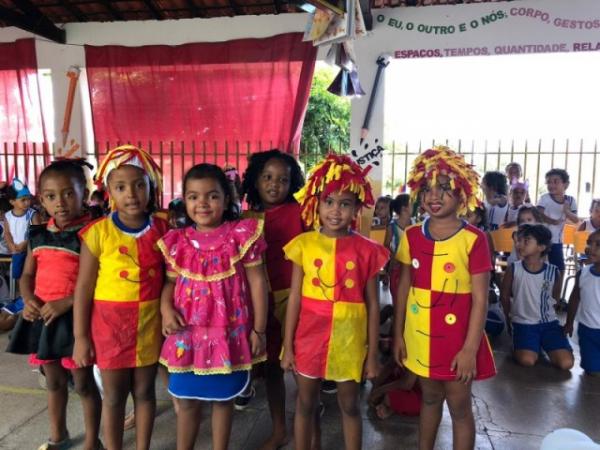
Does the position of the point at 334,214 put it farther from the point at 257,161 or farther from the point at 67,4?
the point at 67,4

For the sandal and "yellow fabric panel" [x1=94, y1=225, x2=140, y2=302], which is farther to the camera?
the sandal

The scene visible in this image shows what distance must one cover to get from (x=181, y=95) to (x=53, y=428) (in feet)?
18.7

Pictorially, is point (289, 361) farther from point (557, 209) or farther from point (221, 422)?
point (557, 209)

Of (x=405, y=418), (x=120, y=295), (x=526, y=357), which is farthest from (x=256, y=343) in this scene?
(x=526, y=357)

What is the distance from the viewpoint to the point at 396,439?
8.31 feet

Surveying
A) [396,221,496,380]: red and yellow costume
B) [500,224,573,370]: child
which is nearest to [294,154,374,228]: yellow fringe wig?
[396,221,496,380]: red and yellow costume

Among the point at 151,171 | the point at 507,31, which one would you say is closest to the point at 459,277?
the point at 151,171

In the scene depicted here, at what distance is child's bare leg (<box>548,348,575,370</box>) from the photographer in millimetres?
3494

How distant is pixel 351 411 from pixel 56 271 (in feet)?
4.77

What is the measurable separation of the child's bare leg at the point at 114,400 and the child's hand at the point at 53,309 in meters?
0.34

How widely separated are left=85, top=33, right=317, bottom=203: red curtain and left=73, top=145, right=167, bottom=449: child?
4.93m

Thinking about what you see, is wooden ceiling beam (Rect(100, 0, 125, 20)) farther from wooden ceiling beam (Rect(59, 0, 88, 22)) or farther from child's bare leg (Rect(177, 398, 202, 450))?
child's bare leg (Rect(177, 398, 202, 450))

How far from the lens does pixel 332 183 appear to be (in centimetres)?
202

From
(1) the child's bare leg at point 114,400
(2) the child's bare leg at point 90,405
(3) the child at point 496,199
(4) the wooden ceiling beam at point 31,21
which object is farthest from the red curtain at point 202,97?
(1) the child's bare leg at point 114,400
